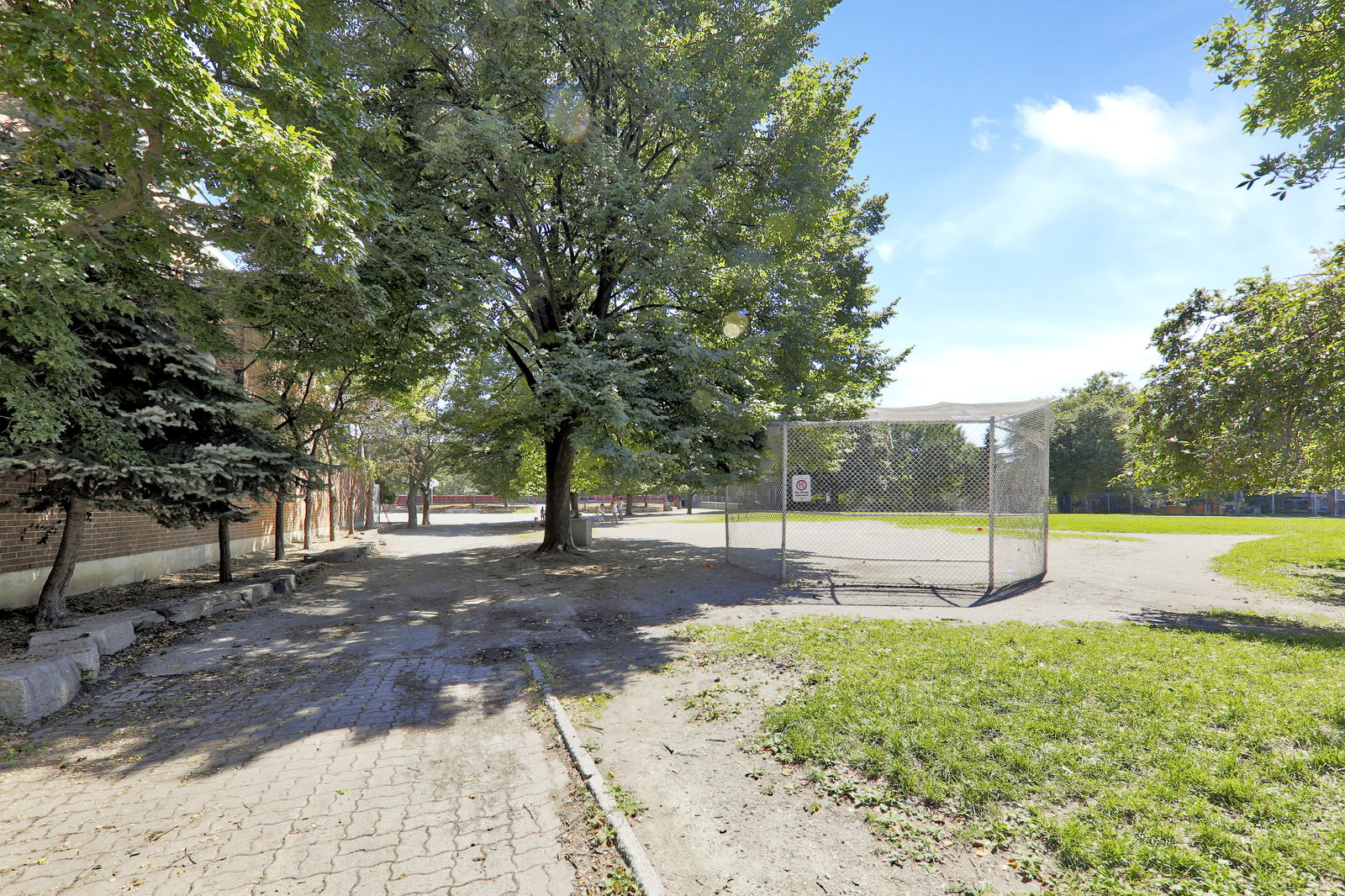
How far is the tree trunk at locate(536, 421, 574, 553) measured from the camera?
47.6ft

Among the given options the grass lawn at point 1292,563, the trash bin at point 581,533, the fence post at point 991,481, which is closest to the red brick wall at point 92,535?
the trash bin at point 581,533

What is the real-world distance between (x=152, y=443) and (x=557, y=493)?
8372 millimetres

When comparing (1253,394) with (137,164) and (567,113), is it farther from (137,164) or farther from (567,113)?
(137,164)

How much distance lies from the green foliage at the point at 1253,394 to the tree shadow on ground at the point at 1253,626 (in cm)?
180

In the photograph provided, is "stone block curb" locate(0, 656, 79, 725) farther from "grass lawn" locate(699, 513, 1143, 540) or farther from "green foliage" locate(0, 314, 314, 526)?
"grass lawn" locate(699, 513, 1143, 540)

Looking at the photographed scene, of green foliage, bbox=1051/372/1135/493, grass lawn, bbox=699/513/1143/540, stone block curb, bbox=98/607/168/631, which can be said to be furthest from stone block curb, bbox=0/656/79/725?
green foliage, bbox=1051/372/1135/493

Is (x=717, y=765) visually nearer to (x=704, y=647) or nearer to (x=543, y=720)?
(x=543, y=720)

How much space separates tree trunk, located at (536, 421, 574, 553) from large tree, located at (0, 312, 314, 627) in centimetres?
696

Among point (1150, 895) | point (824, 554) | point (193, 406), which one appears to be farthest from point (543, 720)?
point (824, 554)

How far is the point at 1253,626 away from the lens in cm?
667

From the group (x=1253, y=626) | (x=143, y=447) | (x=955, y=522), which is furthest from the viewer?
(x=955, y=522)

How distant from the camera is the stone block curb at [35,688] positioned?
4242 mm

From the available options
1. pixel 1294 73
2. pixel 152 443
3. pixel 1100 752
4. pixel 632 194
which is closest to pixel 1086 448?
pixel 1294 73

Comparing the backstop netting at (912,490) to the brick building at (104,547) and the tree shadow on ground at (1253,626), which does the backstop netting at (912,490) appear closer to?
the tree shadow on ground at (1253,626)
